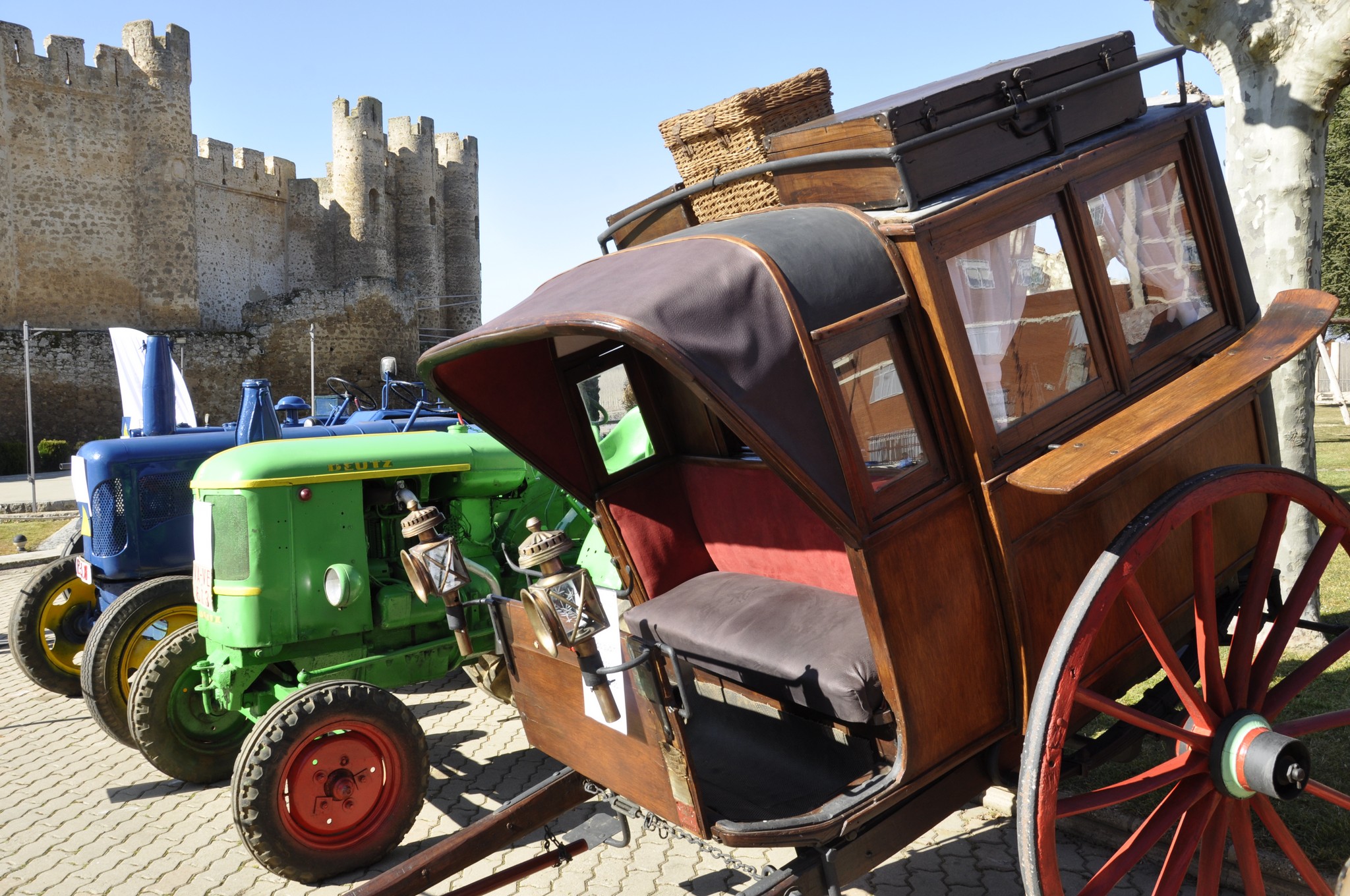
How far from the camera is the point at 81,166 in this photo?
29531 mm

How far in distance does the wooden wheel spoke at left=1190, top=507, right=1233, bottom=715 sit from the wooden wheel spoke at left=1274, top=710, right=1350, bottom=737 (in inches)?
7.8

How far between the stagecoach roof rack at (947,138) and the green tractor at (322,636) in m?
1.57

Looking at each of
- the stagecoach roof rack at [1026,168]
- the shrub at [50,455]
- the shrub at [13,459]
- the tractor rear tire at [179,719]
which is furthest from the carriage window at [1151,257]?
the shrub at [50,455]

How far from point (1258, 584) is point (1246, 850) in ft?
2.27

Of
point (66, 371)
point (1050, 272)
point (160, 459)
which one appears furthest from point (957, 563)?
point (66, 371)

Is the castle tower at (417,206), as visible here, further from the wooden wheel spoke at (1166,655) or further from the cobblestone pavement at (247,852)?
the wooden wheel spoke at (1166,655)

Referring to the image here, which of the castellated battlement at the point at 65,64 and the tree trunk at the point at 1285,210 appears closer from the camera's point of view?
the tree trunk at the point at 1285,210

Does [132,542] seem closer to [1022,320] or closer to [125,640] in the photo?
[125,640]

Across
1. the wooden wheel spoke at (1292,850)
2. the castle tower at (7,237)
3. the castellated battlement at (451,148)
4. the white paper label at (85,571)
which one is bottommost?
the wooden wheel spoke at (1292,850)

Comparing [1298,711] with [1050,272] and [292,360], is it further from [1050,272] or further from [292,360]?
[292,360]

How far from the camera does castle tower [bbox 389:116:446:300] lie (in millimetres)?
38656

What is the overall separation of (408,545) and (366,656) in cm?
59

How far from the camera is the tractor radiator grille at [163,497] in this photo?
6.36 metres

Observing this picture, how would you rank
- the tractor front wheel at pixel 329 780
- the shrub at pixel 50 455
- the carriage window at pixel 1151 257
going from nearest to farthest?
the carriage window at pixel 1151 257 → the tractor front wheel at pixel 329 780 → the shrub at pixel 50 455
